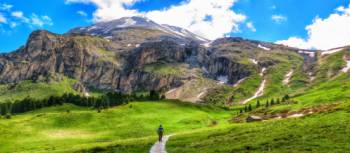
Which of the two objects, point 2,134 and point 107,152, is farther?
point 2,134

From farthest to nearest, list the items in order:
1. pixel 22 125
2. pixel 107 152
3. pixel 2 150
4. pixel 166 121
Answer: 1. pixel 166 121
2. pixel 22 125
3. pixel 2 150
4. pixel 107 152

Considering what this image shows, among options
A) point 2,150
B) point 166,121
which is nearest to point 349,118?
point 2,150

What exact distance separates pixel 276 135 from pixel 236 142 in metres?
5.13

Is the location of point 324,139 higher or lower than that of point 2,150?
higher

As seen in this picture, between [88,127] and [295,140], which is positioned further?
[88,127]

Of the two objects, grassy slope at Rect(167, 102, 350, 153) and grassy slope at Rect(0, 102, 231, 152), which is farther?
grassy slope at Rect(0, 102, 231, 152)

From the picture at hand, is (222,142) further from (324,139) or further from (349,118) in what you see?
(349,118)

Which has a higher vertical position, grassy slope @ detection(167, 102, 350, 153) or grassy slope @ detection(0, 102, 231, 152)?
grassy slope @ detection(167, 102, 350, 153)

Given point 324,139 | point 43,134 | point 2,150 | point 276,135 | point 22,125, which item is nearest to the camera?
point 324,139

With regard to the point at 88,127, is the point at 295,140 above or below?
above

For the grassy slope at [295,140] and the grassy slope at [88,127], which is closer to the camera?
the grassy slope at [295,140]

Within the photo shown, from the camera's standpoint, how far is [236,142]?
151ft

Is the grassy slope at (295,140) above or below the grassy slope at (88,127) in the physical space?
above

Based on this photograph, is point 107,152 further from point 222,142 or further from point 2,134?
point 2,134
